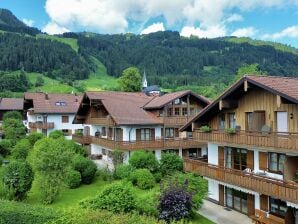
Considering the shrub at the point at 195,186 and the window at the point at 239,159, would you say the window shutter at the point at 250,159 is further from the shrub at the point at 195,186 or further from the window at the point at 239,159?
the shrub at the point at 195,186

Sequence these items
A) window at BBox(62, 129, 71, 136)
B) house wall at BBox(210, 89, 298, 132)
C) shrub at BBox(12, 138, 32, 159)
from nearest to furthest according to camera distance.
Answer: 1. house wall at BBox(210, 89, 298, 132)
2. shrub at BBox(12, 138, 32, 159)
3. window at BBox(62, 129, 71, 136)

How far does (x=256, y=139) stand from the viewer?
20891mm

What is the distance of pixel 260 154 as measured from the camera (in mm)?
22359

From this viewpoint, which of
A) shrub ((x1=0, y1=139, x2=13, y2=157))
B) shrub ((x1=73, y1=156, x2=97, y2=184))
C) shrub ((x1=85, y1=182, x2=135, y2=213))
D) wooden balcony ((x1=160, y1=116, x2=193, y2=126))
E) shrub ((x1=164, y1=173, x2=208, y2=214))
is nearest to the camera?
shrub ((x1=85, y1=182, x2=135, y2=213))

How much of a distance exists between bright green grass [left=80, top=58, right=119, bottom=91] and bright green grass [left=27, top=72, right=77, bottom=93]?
30.5 ft

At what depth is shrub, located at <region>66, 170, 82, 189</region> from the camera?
30.6m

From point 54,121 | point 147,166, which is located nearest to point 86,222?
point 147,166

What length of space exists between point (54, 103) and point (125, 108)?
23860 mm

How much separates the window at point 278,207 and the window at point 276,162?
1812 millimetres

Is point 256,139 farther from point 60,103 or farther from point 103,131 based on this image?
point 60,103

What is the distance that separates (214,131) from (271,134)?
19.1 feet

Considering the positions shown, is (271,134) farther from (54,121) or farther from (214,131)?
(54,121)

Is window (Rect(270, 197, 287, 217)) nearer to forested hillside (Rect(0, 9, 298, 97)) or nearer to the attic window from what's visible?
the attic window

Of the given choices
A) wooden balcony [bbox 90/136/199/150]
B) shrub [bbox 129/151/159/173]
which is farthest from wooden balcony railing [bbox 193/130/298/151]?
wooden balcony [bbox 90/136/199/150]
